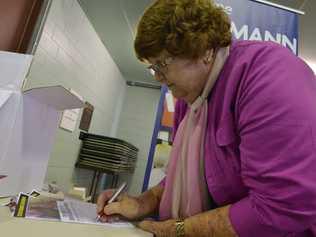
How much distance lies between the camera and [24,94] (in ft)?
2.94

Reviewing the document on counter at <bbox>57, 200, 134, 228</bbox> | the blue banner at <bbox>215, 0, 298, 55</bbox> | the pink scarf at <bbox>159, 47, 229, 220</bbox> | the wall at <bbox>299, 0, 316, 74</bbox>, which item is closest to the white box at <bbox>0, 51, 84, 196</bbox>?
the document on counter at <bbox>57, 200, 134, 228</bbox>

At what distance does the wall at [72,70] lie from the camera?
1894mm

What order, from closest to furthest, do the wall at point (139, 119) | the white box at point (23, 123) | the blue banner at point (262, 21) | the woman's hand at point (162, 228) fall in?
the woman's hand at point (162, 228) → the white box at point (23, 123) → the blue banner at point (262, 21) → the wall at point (139, 119)

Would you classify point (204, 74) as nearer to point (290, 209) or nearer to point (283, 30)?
point (290, 209)

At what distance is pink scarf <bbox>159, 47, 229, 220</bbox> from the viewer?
0.67m

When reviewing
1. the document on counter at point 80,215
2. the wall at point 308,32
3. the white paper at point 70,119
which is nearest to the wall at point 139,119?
the white paper at point 70,119

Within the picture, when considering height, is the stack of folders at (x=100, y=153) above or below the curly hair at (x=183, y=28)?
below

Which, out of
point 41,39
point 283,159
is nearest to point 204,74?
point 283,159

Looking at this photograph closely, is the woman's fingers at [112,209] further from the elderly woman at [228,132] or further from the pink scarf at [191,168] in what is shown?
the pink scarf at [191,168]

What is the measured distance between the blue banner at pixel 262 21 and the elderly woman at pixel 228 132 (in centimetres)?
103

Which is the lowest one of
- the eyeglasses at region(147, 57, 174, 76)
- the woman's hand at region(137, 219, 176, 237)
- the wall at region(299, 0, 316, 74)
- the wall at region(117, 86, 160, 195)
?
the woman's hand at region(137, 219, 176, 237)

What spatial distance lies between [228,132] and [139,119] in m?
3.75

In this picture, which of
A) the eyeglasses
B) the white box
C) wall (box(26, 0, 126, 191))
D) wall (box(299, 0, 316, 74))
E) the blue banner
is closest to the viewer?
the eyeglasses

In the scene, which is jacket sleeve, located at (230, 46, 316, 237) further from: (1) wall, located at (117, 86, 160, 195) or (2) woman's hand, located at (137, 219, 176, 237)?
(1) wall, located at (117, 86, 160, 195)
